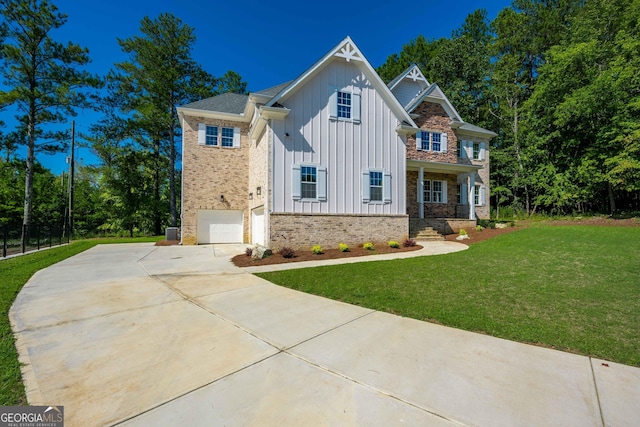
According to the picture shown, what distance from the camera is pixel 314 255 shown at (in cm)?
1072

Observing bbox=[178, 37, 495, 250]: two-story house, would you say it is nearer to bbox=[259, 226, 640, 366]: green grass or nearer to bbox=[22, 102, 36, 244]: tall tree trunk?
bbox=[259, 226, 640, 366]: green grass

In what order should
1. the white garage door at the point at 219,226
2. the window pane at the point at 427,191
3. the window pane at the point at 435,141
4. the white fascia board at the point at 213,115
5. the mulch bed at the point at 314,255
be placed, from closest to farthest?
the mulch bed at the point at 314,255 → the white fascia board at the point at 213,115 → the white garage door at the point at 219,226 → the window pane at the point at 435,141 → the window pane at the point at 427,191

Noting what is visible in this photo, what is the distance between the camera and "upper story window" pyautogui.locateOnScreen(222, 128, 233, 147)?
16266 mm

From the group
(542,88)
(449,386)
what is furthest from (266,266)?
(542,88)

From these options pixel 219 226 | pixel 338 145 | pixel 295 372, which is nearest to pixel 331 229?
pixel 338 145

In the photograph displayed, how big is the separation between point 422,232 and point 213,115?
549 inches

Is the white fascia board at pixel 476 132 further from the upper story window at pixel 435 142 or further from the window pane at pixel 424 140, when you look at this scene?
the window pane at pixel 424 140

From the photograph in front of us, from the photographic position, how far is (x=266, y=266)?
891 cm

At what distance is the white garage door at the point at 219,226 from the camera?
16094 mm

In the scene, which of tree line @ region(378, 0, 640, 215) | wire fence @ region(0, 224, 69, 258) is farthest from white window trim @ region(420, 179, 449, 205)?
wire fence @ region(0, 224, 69, 258)

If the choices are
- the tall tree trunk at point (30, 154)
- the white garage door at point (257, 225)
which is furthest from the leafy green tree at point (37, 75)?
the white garage door at point (257, 225)

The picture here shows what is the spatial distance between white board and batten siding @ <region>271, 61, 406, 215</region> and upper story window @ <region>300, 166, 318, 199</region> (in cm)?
27

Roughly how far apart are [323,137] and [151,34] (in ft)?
72.0

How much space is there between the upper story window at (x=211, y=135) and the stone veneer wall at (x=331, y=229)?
792cm
